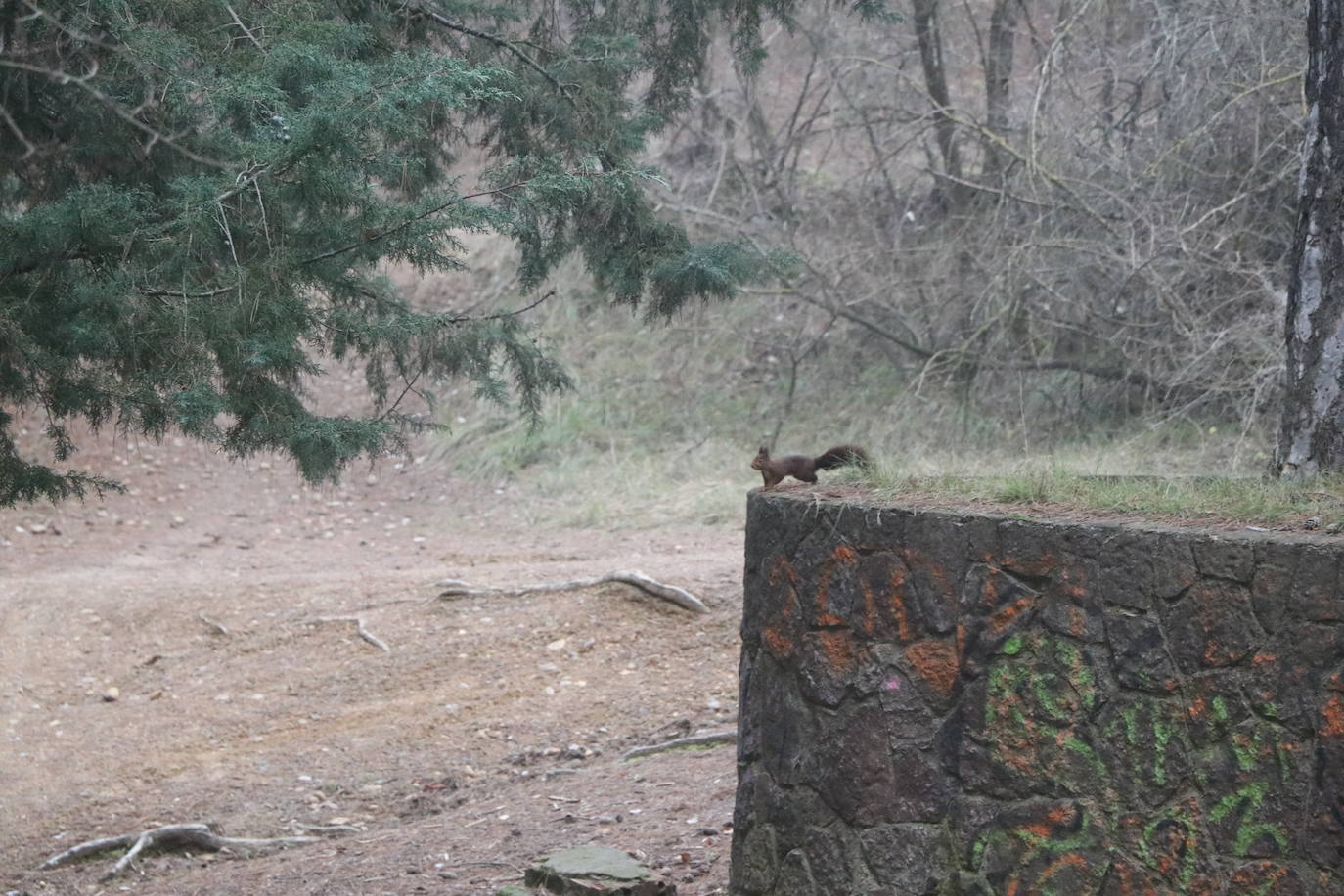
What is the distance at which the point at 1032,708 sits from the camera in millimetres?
3742

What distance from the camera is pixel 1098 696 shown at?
11.9 feet

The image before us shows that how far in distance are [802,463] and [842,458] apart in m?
0.21

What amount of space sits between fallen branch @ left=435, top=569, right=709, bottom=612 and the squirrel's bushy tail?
430 cm

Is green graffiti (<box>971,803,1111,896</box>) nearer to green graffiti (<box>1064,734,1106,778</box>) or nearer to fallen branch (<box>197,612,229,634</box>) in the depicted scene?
green graffiti (<box>1064,734,1106,778</box>)

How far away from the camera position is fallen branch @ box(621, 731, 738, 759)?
23.1 ft

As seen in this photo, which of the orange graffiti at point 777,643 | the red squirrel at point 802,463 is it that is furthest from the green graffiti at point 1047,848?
the red squirrel at point 802,463

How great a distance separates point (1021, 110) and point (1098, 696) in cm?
1021

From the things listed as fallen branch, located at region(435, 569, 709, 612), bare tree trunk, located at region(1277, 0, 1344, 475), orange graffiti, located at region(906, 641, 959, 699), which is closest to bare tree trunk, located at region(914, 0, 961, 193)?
fallen branch, located at region(435, 569, 709, 612)

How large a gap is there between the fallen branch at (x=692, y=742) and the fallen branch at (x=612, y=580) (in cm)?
185

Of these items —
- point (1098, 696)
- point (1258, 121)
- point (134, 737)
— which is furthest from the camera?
point (1258, 121)

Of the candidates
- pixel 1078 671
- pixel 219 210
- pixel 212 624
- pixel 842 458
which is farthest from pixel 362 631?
pixel 1078 671

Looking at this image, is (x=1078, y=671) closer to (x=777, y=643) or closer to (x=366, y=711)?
(x=777, y=643)

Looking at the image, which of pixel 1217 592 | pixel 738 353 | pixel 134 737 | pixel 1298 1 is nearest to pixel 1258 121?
pixel 1298 1

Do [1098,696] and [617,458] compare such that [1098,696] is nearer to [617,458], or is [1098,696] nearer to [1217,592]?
[1217,592]
